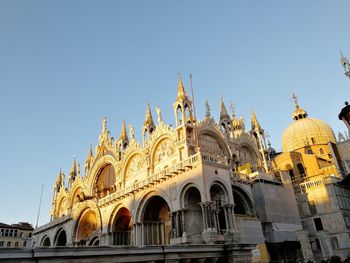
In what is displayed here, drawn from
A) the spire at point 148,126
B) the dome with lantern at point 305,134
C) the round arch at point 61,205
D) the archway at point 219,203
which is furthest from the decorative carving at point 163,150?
the dome with lantern at point 305,134

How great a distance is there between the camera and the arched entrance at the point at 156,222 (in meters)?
29.4

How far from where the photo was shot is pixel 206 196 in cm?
2286

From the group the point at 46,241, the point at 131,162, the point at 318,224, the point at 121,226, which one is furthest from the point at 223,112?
the point at 46,241

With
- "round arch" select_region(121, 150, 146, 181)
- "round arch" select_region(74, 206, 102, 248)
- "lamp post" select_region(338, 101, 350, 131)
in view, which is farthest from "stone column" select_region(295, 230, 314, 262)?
"round arch" select_region(74, 206, 102, 248)

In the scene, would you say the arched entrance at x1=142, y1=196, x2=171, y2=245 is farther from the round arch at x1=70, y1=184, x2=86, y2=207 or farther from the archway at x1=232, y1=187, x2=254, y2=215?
the round arch at x1=70, y1=184, x2=86, y2=207

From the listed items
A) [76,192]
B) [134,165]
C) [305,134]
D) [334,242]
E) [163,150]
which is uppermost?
[305,134]

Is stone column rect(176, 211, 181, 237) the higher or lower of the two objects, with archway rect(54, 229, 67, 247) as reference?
lower

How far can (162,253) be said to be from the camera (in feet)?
38.1

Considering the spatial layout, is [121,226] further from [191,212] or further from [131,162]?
[191,212]

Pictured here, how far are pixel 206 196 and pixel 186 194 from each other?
2.88 m

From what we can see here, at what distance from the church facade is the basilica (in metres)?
0.09

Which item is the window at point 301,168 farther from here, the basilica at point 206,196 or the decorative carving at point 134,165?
the decorative carving at point 134,165

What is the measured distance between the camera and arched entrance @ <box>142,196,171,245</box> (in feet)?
96.3

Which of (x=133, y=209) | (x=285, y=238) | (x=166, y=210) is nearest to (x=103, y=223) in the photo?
(x=133, y=209)
